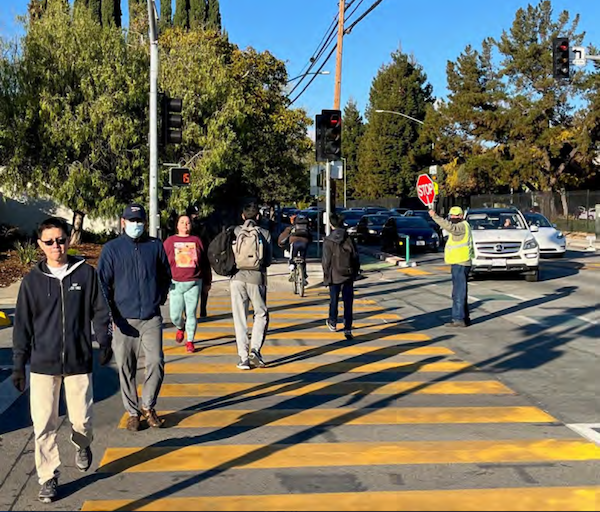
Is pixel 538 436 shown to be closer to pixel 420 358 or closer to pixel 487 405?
pixel 487 405

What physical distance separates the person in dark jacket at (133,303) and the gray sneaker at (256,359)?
2.65 meters

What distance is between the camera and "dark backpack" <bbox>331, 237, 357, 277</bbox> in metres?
10.7

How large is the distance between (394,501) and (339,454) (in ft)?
3.30

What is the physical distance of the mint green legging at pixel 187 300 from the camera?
9406 mm

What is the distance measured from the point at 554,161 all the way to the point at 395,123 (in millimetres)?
27408

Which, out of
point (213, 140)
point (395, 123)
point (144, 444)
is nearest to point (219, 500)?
point (144, 444)

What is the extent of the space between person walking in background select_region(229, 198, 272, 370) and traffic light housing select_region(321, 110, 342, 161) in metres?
11.1

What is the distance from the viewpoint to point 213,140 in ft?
74.0

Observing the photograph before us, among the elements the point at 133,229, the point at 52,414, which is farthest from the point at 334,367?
the point at 52,414

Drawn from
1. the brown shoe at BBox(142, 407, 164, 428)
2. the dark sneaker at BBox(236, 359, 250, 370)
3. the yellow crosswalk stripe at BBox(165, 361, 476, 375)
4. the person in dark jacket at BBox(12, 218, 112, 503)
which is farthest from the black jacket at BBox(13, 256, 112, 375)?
the dark sneaker at BBox(236, 359, 250, 370)

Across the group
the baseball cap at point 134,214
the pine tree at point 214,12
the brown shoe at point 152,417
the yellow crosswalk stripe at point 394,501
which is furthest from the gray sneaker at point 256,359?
the pine tree at point 214,12

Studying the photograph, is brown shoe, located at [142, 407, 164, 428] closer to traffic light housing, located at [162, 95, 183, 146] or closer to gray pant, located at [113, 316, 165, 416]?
gray pant, located at [113, 316, 165, 416]

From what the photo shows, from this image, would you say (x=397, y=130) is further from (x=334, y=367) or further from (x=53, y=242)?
(x=53, y=242)

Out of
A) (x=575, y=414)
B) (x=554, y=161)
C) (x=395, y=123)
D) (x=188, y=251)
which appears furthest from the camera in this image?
(x=395, y=123)
